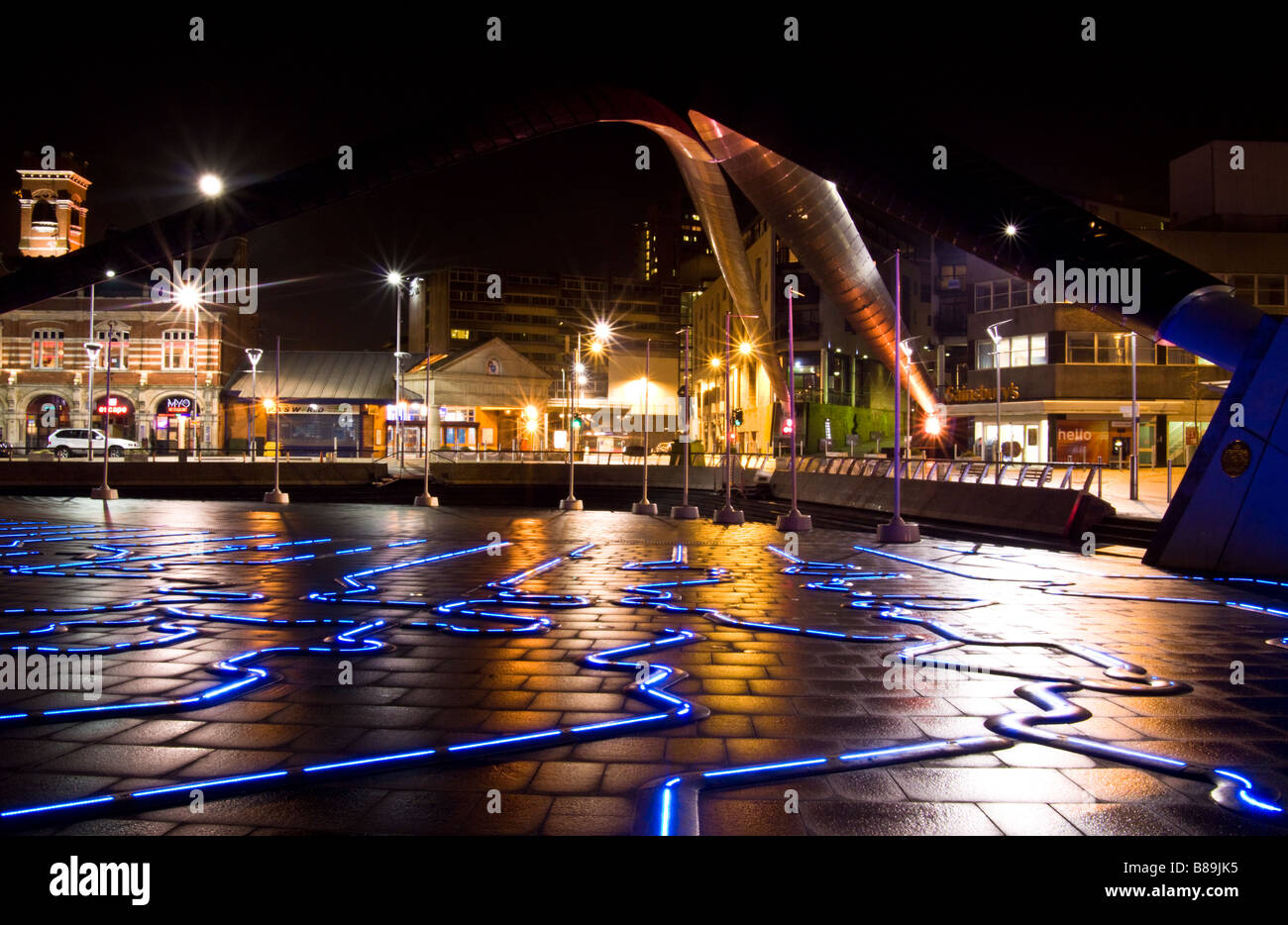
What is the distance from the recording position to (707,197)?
159 feet

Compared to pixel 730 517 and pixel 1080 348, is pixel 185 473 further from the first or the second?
pixel 1080 348

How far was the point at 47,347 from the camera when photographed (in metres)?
65.3

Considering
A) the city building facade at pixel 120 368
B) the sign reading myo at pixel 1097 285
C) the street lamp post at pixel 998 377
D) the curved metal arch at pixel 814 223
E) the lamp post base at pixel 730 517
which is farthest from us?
the city building facade at pixel 120 368

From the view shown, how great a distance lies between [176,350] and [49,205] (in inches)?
720

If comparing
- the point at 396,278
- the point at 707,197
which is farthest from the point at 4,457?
the point at 707,197

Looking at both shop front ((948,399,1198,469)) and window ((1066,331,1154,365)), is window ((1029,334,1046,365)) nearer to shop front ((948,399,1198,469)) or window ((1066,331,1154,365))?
window ((1066,331,1154,365))

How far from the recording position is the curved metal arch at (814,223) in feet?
119

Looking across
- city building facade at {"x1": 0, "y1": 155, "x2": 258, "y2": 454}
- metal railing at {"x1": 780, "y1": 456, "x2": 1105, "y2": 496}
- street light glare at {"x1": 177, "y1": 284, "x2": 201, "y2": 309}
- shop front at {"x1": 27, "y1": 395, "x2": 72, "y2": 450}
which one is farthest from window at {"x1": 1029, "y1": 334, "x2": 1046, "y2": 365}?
shop front at {"x1": 27, "y1": 395, "x2": 72, "y2": 450}

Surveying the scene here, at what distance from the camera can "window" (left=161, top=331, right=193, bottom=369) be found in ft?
219

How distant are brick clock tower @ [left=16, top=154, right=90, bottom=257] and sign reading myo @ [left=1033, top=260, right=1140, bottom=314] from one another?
77.3m

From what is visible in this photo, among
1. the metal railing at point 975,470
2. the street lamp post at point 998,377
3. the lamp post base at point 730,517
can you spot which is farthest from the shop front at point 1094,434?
the lamp post base at point 730,517

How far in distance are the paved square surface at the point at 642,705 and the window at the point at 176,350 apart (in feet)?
197

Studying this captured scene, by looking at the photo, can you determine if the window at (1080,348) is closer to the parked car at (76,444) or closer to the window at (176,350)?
the parked car at (76,444)

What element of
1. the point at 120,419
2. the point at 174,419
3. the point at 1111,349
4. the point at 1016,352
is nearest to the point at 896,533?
the point at 1111,349
